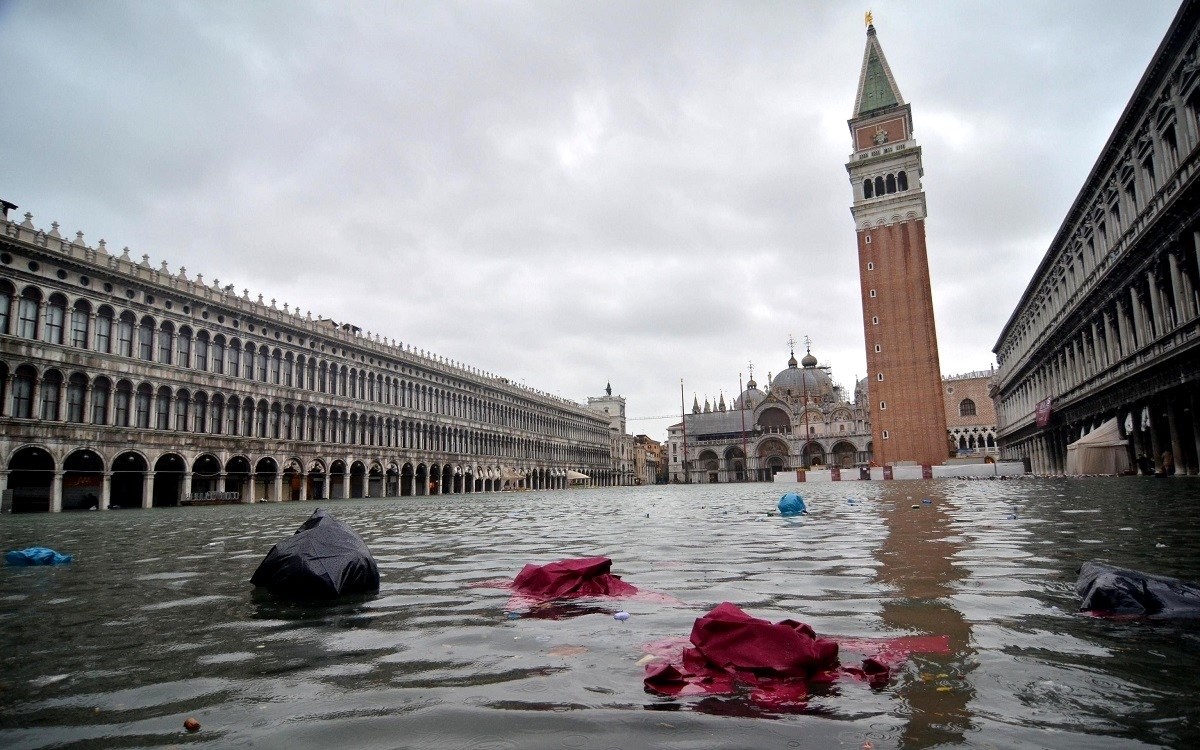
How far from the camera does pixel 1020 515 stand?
12719 mm

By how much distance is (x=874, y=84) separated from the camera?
71938 mm

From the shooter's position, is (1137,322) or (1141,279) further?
(1137,322)

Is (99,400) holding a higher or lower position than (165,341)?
lower

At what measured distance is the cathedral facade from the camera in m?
94.2

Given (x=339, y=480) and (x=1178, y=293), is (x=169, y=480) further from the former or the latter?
(x=1178, y=293)

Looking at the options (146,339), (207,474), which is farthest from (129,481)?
(146,339)

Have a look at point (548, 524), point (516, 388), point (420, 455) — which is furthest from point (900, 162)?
point (548, 524)

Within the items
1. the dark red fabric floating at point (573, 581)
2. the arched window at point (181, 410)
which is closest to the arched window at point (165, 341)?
the arched window at point (181, 410)

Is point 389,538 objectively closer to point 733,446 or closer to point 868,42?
point 868,42

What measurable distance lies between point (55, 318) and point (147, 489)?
29.1ft

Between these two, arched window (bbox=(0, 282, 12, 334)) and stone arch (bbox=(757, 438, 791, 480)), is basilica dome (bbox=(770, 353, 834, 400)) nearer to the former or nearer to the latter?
stone arch (bbox=(757, 438, 791, 480))

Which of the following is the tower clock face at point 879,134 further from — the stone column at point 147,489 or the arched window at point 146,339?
the stone column at point 147,489

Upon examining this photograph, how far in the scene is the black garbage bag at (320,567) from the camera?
5.91 metres

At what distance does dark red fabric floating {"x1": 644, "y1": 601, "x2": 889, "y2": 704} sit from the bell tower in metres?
63.0
